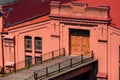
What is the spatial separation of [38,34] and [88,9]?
6.47 metres

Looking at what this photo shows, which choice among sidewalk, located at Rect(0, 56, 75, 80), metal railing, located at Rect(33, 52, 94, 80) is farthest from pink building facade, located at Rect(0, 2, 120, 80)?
sidewalk, located at Rect(0, 56, 75, 80)

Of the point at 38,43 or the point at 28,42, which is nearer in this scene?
the point at 38,43

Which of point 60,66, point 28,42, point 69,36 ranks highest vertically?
point 69,36

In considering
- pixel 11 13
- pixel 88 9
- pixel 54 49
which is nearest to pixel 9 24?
pixel 11 13

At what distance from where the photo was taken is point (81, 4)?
49.1 metres

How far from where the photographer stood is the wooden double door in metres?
50.3

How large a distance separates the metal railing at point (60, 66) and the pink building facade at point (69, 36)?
5.11 ft

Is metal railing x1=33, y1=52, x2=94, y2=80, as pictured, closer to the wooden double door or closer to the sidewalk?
the sidewalk

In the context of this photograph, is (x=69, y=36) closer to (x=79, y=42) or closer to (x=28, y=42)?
(x=79, y=42)

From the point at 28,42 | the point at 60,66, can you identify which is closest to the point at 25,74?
the point at 60,66

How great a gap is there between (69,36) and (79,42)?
1.21 m

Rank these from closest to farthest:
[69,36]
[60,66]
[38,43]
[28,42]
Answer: [60,66], [69,36], [38,43], [28,42]

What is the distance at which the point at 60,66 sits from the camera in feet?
150

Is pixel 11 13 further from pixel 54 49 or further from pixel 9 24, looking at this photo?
pixel 54 49
